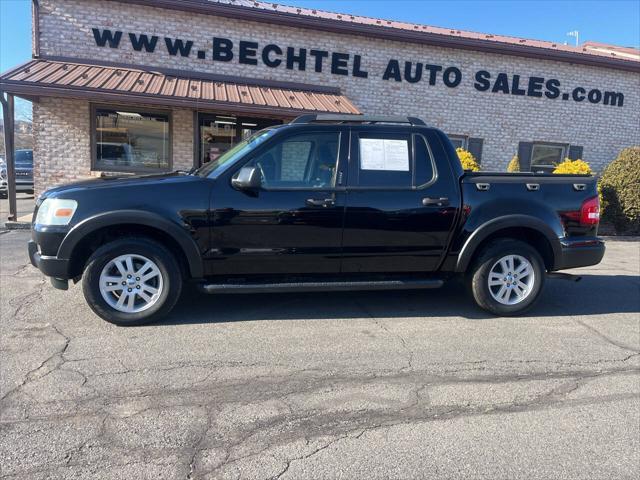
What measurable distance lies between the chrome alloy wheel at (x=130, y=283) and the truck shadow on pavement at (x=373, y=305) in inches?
11.9

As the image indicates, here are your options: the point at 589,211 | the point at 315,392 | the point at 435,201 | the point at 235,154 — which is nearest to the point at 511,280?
the point at 589,211

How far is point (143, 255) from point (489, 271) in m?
3.36

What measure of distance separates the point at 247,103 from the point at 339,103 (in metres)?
Answer: 2.24

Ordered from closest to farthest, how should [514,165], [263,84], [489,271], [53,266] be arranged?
[53,266], [489,271], [263,84], [514,165]

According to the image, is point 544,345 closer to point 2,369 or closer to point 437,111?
point 2,369

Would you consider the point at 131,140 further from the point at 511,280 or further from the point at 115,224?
the point at 511,280

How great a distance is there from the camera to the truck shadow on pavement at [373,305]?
485 cm

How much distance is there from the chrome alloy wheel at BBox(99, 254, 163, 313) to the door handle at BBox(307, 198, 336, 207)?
1.51m

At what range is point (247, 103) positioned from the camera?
9.80 m

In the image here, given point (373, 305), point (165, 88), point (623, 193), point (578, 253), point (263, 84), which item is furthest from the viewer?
point (263, 84)

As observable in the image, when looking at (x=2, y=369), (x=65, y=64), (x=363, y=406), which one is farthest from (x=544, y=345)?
(x=65, y=64)

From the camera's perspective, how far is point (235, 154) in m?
4.64

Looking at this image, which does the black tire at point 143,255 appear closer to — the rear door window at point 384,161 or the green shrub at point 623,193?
the rear door window at point 384,161

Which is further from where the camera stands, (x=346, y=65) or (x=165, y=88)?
(x=346, y=65)
